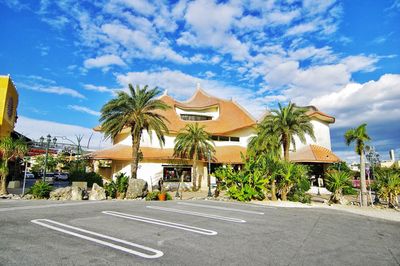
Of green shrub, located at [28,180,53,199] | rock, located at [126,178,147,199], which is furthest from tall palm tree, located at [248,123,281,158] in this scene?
green shrub, located at [28,180,53,199]

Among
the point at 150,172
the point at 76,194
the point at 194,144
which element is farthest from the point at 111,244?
the point at 150,172

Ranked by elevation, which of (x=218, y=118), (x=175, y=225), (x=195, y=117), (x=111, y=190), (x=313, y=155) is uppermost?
(x=195, y=117)

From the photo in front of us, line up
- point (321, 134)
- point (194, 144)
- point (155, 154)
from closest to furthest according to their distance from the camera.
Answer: point (194, 144), point (155, 154), point (321, 134)

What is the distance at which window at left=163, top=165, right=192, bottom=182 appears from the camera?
36656 millimetres

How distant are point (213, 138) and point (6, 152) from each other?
26.3 m

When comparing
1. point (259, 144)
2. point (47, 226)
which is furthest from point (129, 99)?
point (47, 226)

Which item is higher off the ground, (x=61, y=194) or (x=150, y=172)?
(x=150, y=172)

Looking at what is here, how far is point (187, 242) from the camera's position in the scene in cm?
703

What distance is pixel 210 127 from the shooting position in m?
41.9

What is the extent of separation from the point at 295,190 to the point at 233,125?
22.1 m

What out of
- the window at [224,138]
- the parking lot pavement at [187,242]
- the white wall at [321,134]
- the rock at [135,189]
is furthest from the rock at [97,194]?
the white wall at [321,134]

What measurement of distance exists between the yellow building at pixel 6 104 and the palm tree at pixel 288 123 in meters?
25.7

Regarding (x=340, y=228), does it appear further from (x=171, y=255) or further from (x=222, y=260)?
(x=171, y=255)

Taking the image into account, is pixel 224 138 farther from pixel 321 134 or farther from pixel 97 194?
pixel 97 194
